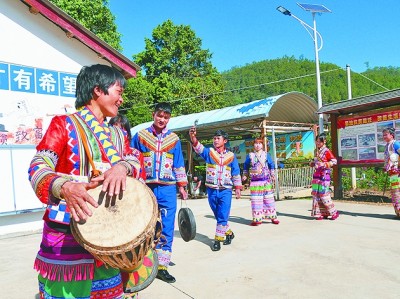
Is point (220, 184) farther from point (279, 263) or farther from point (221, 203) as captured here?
point (279, 263)

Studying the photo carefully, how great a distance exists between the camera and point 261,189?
727 cm

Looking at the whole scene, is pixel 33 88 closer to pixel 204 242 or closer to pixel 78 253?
pixel 204 242

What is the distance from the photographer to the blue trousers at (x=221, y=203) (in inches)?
217

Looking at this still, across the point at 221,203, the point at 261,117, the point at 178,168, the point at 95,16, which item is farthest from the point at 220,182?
the point at 95,16

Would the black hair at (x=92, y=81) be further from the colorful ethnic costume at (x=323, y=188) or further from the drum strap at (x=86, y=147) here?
the colorful ethnic costume at (x=323, y=188)

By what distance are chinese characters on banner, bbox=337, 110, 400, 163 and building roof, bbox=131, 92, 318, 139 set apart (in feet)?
9.82

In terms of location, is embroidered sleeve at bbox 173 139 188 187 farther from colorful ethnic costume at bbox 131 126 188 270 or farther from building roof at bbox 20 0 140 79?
building roof at bbox 20 0 140 79

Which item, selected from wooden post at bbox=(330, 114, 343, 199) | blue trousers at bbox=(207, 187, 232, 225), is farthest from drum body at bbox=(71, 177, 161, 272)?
wooden post at bbox=(330, 114, 343, 199)

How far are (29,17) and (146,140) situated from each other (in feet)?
15.2

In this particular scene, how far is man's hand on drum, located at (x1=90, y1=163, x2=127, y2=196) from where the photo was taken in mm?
1606

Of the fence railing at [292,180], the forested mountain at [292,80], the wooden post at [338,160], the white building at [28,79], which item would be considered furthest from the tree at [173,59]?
the white building at [28,79]

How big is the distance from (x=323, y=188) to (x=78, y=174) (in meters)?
6.45

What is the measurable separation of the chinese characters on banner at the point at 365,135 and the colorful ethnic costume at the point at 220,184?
16.7ft

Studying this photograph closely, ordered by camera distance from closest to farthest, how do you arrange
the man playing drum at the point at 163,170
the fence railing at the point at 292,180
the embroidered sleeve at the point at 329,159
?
the man playing drum at the point at 163,170, the embroidered sleeve at the point at 329,159, the fence railing at the point at 292,180
